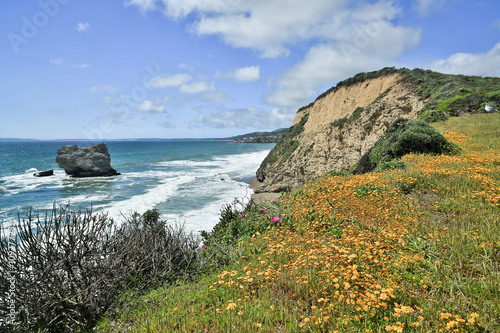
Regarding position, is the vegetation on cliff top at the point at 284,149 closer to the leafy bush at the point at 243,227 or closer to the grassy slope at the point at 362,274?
the leafy bush at the point at 243,227

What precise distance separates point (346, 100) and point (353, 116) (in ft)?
18.3

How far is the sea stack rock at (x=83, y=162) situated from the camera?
151 ft

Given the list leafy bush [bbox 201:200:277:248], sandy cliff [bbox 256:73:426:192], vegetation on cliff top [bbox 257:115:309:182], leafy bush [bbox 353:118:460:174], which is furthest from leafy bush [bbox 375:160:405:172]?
vegetation on cliff top [bbox 257:115:309:182]

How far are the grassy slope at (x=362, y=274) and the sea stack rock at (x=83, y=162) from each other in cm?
4848

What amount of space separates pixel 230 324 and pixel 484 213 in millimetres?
6414

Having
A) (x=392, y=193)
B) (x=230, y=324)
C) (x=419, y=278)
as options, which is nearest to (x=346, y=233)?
(x=419, y=278)

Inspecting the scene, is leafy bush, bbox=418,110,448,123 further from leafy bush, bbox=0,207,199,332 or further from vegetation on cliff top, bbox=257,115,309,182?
leafy bush, bbox=0,207,199,332

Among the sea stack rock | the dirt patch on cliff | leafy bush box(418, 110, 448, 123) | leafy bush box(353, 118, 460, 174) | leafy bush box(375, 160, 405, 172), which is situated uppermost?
the dirt patch on cliff

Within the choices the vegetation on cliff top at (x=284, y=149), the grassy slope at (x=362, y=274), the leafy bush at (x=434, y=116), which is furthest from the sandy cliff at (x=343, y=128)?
the grassy slope at (x=362, y=274)

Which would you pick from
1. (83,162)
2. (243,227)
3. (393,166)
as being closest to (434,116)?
(393,166)

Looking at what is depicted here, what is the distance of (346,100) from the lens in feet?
111

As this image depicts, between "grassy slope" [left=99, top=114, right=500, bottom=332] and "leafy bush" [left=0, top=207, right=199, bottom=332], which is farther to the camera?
"leafy bush" [left=0, top=207, right=199, bottom=332]

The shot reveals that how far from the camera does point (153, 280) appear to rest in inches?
223

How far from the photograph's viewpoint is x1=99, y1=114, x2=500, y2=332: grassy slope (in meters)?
3.36
